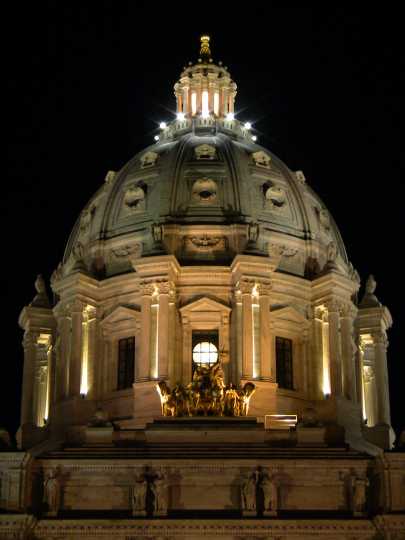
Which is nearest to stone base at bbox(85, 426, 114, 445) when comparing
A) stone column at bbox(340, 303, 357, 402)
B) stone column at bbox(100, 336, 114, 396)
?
stone column at bbox(100, 336, 114, 396)

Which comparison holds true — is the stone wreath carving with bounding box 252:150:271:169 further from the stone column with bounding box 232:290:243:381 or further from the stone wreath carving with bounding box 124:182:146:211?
the stone column with bounding box 232:290:243:381

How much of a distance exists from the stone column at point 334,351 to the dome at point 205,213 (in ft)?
12.4

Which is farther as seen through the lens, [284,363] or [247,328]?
[284,363]

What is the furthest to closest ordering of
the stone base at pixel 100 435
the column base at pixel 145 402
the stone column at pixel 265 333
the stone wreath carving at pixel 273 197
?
the stone wreath carving at pixel 273 197 < the stone column at pixel 265 333 < the column base at pixel 145 402 < the stone base at pixel 100 435

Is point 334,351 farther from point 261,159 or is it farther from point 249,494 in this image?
point 249,494

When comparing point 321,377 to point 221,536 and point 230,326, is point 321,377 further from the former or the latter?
point 221,536

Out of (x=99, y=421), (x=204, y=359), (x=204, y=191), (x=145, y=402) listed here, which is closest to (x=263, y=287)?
(x=204, y=359)

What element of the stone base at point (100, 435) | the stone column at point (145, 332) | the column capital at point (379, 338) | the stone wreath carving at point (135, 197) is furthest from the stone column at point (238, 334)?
the column capital at point (379, 338)

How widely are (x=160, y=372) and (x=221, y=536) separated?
17.5 metres

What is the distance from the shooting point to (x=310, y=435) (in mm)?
75625

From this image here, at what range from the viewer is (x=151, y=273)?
89062mm

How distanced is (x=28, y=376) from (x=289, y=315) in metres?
18.4

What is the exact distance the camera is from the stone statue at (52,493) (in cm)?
7088

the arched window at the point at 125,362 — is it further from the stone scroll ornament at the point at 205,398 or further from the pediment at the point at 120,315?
the stone scroll ornament at the point at 205,398
